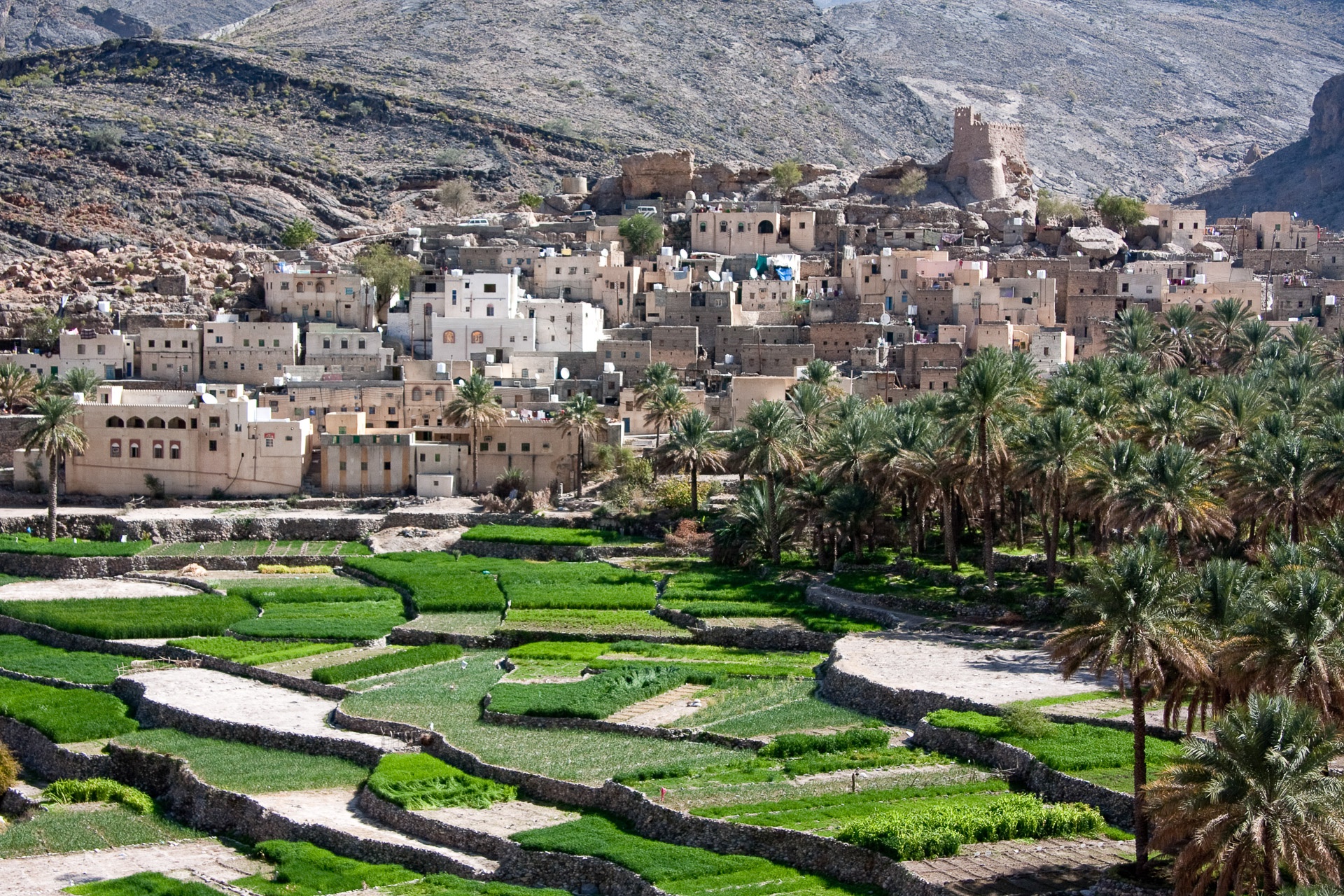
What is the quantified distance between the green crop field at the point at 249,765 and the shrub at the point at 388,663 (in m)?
4.84

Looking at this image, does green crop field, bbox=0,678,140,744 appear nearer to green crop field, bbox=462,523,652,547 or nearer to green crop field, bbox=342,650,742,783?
green crop field, bbox=342,650,742,783

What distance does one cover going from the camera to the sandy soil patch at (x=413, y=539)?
68.4m

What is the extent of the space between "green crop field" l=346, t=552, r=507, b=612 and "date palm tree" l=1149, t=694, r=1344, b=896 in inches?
1268

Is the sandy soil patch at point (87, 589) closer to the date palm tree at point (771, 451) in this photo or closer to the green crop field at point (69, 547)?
the green crop field at point (69, 547)

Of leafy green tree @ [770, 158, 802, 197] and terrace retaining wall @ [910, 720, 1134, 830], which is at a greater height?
leafy green tree @ [770, 158, 802, 197]

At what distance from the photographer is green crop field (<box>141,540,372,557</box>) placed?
67.6 m

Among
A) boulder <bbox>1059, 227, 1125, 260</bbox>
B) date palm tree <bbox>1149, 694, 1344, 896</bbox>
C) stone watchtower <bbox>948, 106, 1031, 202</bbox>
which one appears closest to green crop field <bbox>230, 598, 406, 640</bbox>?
date palm tree <bbox>1149, 694, 1344, 896</bbox>

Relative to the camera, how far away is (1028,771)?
128ft

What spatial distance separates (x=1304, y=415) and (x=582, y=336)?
3379 cm

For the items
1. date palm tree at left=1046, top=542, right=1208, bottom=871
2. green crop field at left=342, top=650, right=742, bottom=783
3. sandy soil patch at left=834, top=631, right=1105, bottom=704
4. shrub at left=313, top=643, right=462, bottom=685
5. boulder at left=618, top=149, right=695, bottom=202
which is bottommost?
green crop field at left=342, top=650, right=742, bottom=783

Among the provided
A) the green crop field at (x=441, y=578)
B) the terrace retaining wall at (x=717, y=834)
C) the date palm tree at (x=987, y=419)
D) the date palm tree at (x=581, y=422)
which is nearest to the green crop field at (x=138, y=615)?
the green crop field at (x=441, y=578)

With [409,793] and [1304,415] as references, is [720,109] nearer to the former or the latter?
[1304,415]

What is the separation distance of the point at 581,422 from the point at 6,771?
28.5 metres

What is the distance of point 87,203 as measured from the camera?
105438mm
